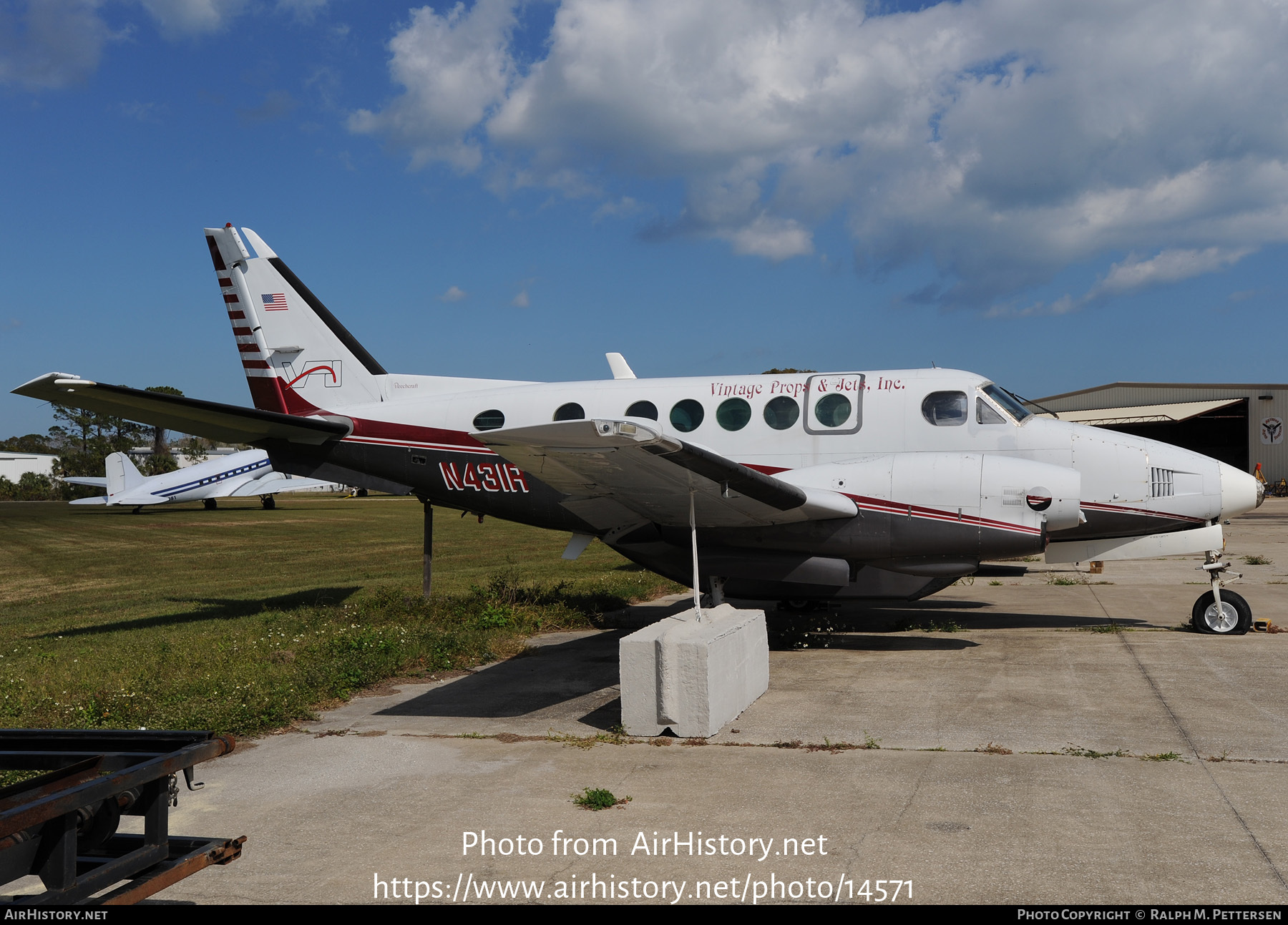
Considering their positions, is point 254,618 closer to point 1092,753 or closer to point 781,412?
point 781,412

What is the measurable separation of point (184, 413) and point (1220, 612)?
12409 millimetres

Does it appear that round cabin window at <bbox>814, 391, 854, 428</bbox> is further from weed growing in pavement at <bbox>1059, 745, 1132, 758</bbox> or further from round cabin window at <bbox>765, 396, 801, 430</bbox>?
weed growing in pavement at <bbox>1059, 745, 1132, 758</bbox>

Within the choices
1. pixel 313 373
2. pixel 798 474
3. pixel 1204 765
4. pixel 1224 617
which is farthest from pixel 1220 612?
pixel 313 373

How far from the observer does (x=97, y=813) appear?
9.56 ft

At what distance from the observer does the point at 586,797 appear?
538 centimetres

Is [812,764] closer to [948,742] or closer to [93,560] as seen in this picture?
[948,742]

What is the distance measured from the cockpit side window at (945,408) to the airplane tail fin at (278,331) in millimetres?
7645

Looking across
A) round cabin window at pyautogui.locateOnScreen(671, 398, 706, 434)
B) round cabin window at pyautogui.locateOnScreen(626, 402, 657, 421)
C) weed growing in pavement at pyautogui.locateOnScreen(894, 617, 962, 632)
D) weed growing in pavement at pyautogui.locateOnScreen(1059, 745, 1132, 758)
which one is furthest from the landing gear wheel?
round cabin window at pyautogui.locateOnScreen(626, 402, 657, 421)

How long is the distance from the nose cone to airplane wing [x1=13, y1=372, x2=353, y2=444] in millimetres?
10939

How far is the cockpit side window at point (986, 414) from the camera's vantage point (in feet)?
34.0

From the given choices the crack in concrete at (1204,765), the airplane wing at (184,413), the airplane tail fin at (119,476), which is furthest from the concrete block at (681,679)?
the airplane tail fin at (119,476)

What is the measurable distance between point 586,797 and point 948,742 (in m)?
2.72

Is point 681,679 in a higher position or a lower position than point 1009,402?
lower

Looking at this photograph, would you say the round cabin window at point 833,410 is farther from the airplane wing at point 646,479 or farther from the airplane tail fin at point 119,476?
the airplane tail fin at point 119,476
